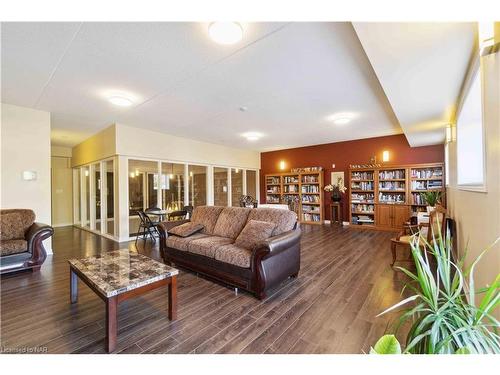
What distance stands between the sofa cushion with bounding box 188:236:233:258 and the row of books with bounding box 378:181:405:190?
5.13 meters

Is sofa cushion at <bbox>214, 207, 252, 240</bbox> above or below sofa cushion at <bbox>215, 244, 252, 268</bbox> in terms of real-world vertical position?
above

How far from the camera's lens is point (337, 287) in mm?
2748

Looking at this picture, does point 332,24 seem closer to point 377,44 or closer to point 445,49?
point 377,44

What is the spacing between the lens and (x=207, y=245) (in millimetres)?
2967

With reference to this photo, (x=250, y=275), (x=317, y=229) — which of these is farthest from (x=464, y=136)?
(x=317, y=229)

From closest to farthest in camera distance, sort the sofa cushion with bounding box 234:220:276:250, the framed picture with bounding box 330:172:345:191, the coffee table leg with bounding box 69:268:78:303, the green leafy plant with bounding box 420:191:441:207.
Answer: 1. the coffee table leg with bounding box 69:268:78:303
2. the sofa cushion with bounding box 234:220:276:250
3. the green leafy plant with bounding box 420:191:441:207
4. the framed picture with bounding box 330:172:345:191

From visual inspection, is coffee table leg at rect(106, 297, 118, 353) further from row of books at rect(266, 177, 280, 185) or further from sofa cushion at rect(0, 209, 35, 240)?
row of books at rect(266, 177, 280, 185)

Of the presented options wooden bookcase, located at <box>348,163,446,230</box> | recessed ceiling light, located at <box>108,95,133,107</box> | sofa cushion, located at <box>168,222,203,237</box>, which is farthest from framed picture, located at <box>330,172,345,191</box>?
recessed ceiling light, located at <box>108,95,133,107</box>

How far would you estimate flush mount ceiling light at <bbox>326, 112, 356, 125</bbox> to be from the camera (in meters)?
4.52

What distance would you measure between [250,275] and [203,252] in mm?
792

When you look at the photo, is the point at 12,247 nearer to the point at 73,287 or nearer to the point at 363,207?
the point at 73,287

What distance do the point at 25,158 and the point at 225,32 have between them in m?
4.53
